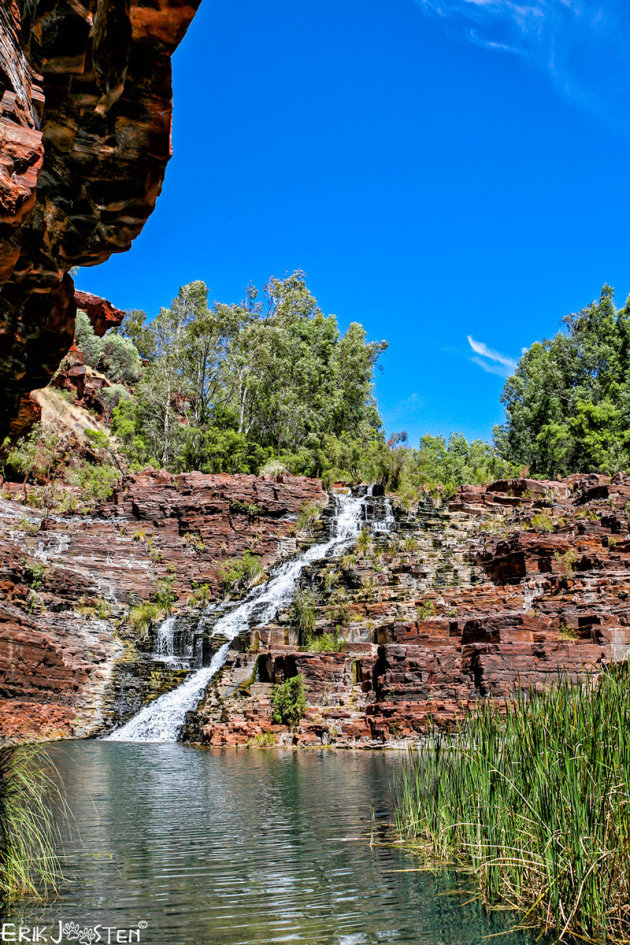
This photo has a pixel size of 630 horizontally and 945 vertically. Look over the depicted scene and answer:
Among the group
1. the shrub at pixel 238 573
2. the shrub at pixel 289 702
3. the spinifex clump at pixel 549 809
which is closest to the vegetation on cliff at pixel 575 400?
the shrub at pixel 238 573

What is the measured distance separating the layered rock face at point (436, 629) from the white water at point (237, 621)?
3.74 feet

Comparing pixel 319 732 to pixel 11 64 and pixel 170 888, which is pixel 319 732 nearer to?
pixel 170 888

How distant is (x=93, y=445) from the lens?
44531 mm

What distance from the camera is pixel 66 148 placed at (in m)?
6.33

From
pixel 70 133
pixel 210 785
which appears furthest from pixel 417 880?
pixel 70 133

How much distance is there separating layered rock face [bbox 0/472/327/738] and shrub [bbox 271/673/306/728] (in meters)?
6.04

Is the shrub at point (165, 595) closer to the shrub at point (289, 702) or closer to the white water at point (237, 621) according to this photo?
the white water at point (237, 621)

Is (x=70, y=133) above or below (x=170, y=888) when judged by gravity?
above

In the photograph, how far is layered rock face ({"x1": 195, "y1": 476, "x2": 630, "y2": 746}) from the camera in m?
17.9

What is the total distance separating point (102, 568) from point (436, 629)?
16320mm

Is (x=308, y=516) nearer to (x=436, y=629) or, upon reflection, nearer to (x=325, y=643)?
(x=325, y=643)

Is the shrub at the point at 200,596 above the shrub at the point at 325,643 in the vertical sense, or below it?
above

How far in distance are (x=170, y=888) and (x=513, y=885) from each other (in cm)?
272

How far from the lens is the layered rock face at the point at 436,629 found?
17875mm
